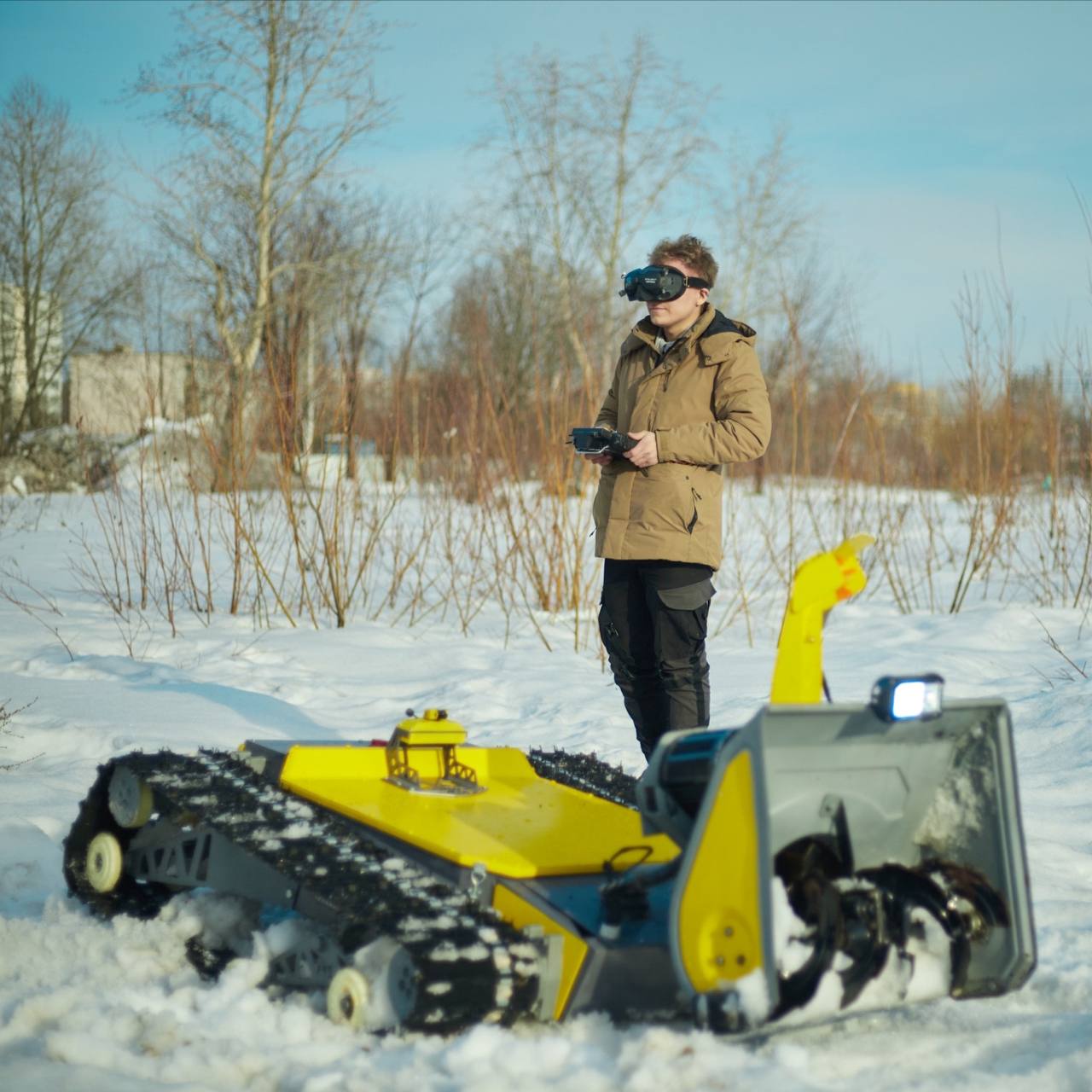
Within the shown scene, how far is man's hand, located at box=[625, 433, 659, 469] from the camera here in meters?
3.53

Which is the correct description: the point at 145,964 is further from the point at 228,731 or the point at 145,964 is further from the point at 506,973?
the point at 228,731

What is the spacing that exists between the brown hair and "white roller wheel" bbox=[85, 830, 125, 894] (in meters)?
2.12

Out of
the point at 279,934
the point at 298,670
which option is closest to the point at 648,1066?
the point at 279,934

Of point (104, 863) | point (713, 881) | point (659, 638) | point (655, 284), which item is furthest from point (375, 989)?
point (655, 284)

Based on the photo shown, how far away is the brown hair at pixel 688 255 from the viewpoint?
3.62 meters

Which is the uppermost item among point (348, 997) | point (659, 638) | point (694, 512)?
point (694, 512)

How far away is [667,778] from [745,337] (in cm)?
164

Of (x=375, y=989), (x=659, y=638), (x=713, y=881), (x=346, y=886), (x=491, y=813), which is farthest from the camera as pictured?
(x=659, y=638)

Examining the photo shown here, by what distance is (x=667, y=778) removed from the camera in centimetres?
244

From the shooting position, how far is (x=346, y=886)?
2443mm

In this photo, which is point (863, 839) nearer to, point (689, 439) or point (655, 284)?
point (689, 439)

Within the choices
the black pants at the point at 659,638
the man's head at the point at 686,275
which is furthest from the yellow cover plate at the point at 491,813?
the man's head at the point at 686,275

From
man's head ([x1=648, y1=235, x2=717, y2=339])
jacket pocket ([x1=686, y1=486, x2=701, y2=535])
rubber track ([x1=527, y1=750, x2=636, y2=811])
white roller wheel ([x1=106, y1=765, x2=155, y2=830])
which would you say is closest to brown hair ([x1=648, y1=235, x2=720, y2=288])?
man's head ([x1=648, y1=235, x2=717, y2=339])

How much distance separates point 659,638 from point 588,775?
48cm
